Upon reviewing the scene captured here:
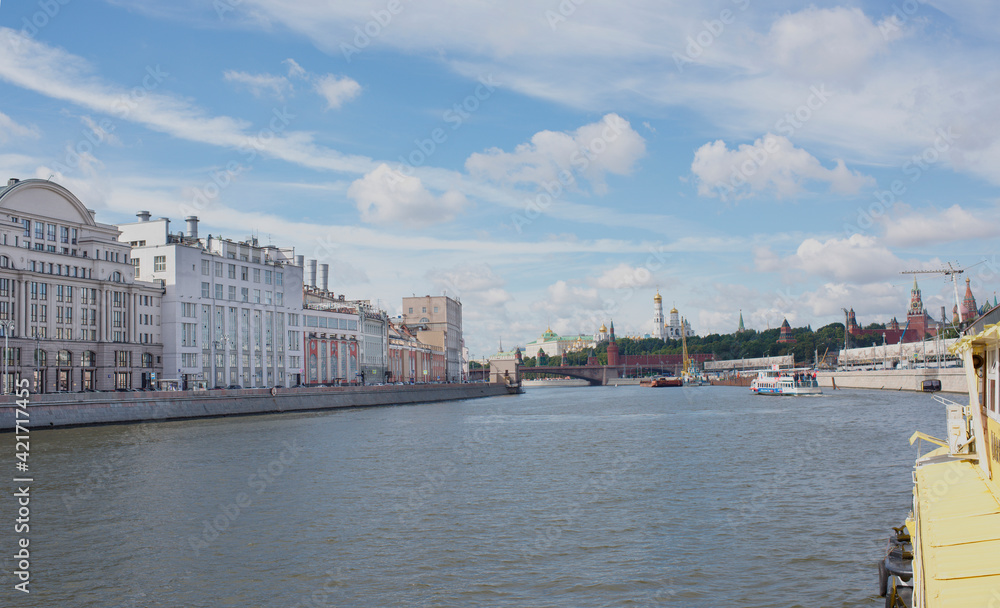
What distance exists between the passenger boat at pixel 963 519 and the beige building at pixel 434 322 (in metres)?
155

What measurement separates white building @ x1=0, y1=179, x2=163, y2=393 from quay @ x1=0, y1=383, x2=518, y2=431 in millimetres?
8166

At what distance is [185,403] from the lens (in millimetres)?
63750

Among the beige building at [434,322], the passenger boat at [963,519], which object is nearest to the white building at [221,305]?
the beige building at [434,322]

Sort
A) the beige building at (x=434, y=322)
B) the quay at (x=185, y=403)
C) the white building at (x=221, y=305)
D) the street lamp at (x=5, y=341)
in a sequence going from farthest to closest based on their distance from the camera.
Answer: the beige building at (x=434, y=322)
the white building at (x=221, y=305)
the street lamp at (x=5, y=341)
the quay at (x=185, y=403)

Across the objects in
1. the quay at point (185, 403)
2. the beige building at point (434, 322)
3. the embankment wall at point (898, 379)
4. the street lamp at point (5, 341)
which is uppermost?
the beige building at point (434, 322)

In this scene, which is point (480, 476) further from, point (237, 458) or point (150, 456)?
point (150, 456)

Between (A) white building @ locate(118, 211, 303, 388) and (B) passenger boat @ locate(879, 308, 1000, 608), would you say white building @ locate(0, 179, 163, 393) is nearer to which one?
(A) white building @ locate(118, 211, 303, 388)

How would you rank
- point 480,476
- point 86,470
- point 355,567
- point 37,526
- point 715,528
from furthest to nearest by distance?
point 86,470, point 480,476, point 37,526, point 715,528, point 355,567

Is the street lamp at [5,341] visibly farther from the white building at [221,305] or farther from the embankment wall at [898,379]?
the embankment wall at [898,379]

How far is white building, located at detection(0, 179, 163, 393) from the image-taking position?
60.9 m

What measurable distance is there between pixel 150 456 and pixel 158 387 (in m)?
44.8

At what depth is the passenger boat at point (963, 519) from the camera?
7.34m

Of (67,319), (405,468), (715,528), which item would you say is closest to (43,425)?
(67,319)

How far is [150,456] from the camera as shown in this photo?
3412 centimetres
